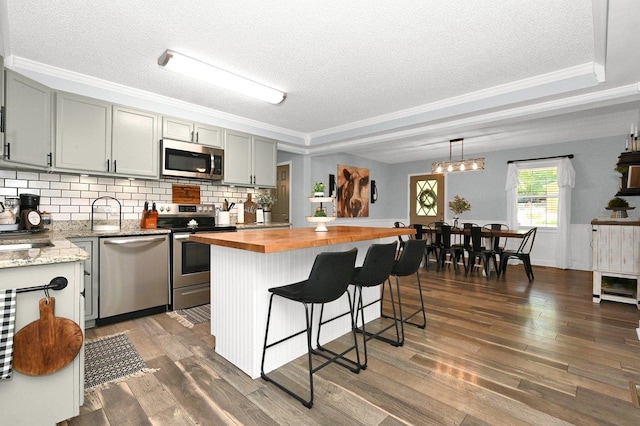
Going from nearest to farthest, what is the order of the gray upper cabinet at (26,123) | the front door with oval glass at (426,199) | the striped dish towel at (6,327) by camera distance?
the striped dish towel at (6,327) < the gray upper cabinet at (26,123) < the front door with oval glass at (426,199)

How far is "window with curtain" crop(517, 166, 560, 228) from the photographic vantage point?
6539 mm

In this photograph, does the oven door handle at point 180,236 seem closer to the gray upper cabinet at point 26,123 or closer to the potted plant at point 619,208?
the gray upper cabinet at point 26,123

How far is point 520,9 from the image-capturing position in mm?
2189

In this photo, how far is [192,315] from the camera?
3500mm

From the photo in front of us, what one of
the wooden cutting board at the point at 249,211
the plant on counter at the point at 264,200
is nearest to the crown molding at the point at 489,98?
the plant on counter at the point at 264,200

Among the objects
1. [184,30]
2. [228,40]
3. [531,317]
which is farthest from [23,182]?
[531,317]

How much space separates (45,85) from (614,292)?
704 centimetres

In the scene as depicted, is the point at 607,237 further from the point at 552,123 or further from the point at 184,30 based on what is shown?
the point at 184,30

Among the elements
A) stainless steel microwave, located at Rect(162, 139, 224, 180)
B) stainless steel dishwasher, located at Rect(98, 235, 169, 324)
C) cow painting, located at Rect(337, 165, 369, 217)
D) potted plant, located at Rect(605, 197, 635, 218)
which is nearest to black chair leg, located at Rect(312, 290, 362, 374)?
stainless steel dishwasher, located at Rect(98, 235, 169, 324)

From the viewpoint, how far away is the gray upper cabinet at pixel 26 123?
2.67m

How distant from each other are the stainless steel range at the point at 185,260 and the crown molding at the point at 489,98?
2.61 m

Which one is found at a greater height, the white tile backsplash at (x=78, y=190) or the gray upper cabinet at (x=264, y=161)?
the gray upper cabinet at (x=264, y=161)

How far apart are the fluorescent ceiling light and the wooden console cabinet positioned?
178 inches

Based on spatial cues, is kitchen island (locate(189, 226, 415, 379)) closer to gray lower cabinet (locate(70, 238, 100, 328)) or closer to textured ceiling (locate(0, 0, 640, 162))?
gray lower cabinet (locate(70, 238, 100, 328))
